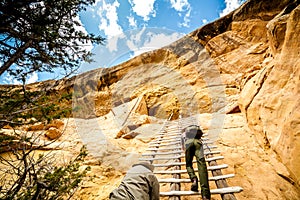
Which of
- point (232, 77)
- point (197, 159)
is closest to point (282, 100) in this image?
point (197, 159)

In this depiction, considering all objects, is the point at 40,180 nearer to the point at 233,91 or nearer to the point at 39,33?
the point at 39,33

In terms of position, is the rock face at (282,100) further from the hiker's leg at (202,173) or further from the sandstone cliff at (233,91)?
the hiker's leg at (202,173)

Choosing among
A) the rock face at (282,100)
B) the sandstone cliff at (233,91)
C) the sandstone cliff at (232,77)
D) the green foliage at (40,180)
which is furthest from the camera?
the sandstone cliff at (232,77)

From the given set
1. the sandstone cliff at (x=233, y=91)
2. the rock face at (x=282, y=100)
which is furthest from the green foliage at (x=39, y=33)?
the rock face at (x=282, y=100)

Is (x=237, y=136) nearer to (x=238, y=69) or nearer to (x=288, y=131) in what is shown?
(x=288, y=131)

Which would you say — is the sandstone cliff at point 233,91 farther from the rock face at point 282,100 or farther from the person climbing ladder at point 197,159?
the person climbing ladder at point 197,159

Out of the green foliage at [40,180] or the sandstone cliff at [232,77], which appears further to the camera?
the sandstone cliff at [232,77]

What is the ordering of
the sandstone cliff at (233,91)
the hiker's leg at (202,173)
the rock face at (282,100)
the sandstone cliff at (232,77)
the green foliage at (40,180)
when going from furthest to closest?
the sandstone cliff at (232,77) < the sandstone cliff at (233,91) < the rock face at (282,100) < the hiker's leg at (202,173) < the green foliage at (40,180)

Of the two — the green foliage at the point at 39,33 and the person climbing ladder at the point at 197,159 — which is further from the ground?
the green foliage at the point at 39,33

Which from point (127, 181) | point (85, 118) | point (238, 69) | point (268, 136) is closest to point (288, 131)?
point (268, 136)

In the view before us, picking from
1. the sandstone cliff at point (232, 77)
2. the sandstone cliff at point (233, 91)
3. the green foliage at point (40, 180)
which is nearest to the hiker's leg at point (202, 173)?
the sandstone cliff at point (233, 91)

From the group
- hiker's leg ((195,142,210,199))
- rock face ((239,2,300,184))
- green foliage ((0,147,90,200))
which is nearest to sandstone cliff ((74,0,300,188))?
rock face ((239,2,300,184))

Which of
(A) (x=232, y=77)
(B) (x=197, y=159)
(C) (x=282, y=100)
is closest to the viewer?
(B) (x=197, y=159)

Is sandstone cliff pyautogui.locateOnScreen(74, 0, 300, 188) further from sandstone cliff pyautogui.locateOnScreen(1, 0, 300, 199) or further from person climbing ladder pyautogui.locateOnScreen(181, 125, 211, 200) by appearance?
person climbing ladder pyautogui.locateOnScreen(181, 125, 211, 200)
